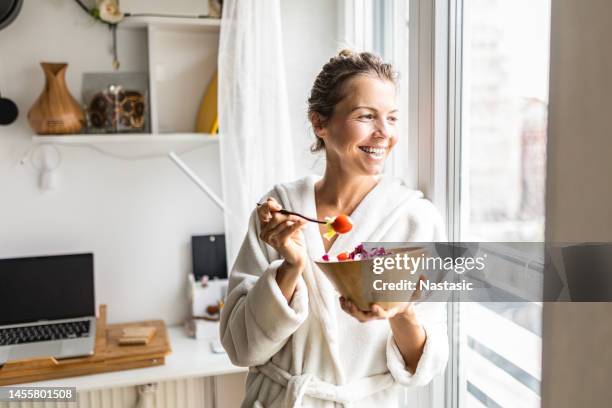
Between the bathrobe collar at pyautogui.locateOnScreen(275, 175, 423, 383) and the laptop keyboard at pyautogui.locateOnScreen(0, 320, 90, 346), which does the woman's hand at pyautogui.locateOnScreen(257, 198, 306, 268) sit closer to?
the bathrobe collar at pyautogui.locateOnScreen(275, 175, 423, 383)

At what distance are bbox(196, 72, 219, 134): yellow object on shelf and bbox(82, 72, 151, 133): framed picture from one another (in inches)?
6.9

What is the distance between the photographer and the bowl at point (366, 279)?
0.81 m

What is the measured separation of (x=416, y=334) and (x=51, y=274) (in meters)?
1.30

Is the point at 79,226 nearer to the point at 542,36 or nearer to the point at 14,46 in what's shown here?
the point at 14,46

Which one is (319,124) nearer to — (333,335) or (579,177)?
(333,335)

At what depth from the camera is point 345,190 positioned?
116 centimetres

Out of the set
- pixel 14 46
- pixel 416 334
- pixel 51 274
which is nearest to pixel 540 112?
pixel 416 334

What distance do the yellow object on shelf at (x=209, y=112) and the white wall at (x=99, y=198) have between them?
117mm

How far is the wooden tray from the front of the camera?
1630 mm

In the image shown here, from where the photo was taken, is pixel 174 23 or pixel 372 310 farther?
pixel 174 23

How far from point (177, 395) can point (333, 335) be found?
0.96m

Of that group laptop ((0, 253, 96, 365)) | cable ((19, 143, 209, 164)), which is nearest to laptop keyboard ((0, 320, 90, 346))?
laptop ((0, 253, 96, 365))

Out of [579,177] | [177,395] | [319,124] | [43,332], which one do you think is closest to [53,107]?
[43,332]

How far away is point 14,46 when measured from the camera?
1.91 metres
